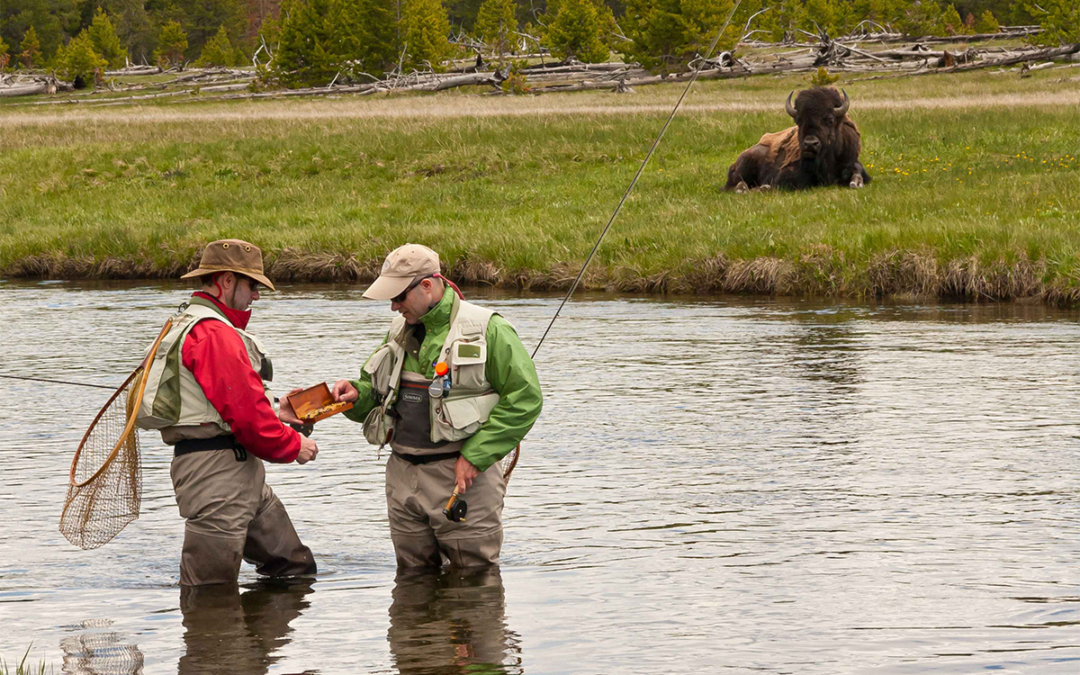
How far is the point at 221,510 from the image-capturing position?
6.28 meters

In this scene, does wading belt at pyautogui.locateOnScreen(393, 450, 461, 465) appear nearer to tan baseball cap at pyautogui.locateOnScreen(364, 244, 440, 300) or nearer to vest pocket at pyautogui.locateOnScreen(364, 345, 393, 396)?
vest pocket at pyautogui.locateOnScreen(364, 345, 393, 396)

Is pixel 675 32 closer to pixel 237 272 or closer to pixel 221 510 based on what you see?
pixel 237 272

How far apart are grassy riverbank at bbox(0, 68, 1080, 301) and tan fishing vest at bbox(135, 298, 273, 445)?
42.3 ft

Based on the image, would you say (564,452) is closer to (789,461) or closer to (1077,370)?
(789,461)

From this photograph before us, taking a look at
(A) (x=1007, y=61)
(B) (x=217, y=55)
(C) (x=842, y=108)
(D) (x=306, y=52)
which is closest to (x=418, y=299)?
(C) (x=842, y=108)

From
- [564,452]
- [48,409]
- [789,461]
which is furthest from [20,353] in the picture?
[789,461]

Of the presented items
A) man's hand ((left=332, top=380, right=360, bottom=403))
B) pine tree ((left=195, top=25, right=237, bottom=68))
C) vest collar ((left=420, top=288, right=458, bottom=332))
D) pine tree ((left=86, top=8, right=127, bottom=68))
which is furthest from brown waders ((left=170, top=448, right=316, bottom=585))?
pine tree ((left=195, top=25, right=237, bottom=68))

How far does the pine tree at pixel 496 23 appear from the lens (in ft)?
285

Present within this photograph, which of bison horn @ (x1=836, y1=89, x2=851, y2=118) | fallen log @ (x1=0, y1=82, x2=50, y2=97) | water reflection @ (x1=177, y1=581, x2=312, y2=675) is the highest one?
bison horn @ (x1=836, y1=89, x2=851, y2=118)

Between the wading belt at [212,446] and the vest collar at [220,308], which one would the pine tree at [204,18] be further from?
the wading belt at [212,446]

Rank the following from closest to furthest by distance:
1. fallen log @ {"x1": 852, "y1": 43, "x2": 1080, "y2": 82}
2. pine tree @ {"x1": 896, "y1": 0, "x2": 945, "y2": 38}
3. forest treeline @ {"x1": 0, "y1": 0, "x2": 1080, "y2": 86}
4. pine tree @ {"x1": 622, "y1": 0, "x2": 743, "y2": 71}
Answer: fallen log @ {"x1": 852, "y1": 43, "x2": 1080, "y2": 82} → pine tree @ {"x1": 622, "y1": 0, "x2": 743, "y2": 71} → forest treeline @ {"x1": 0, "y1": 0, "x2": 1080, "y2": 86} → pine tree @ {"x1": 896, "y1": 0, "x2": 945, "y2": 38}

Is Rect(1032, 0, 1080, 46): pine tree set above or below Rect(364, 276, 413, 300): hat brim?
below

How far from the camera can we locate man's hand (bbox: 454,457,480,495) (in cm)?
625

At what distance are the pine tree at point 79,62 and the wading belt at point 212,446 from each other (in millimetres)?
75852
